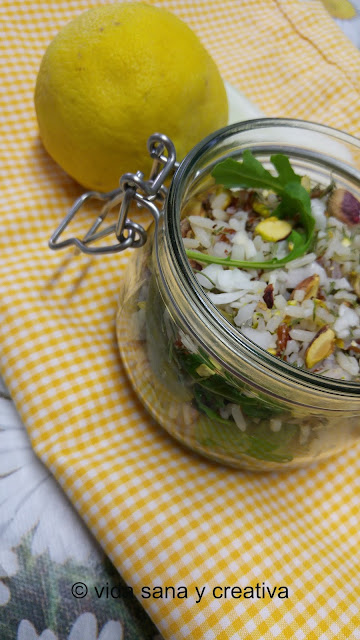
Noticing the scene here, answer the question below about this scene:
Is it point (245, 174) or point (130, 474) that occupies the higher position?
point (245, 174)

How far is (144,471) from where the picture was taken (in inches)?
22.2

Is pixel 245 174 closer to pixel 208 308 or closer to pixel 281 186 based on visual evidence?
pixel 281 186

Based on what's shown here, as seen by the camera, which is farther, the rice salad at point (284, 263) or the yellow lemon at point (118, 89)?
the yellow lemon at point (118, 89)

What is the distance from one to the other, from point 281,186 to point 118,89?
0.22 metres

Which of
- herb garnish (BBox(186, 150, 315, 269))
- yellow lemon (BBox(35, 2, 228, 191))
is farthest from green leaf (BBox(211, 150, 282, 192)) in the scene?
yellow lemon (BBox(35, 2, 228, 191))

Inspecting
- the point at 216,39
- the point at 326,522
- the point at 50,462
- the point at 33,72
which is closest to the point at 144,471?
the point at 50,462

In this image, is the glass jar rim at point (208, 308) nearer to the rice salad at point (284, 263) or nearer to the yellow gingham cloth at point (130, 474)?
the rice salad at point (284, 263)

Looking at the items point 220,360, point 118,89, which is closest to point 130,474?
point 220,360

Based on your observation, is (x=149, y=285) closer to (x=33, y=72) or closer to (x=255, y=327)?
(x=255, y=327)

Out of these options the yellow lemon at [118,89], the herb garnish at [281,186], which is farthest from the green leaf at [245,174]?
the yellow lemon at [118,89]

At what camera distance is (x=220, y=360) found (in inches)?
17.7

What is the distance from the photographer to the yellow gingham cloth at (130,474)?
52cm

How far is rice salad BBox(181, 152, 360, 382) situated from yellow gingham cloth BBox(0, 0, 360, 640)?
168mm

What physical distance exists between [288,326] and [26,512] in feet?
1.02
